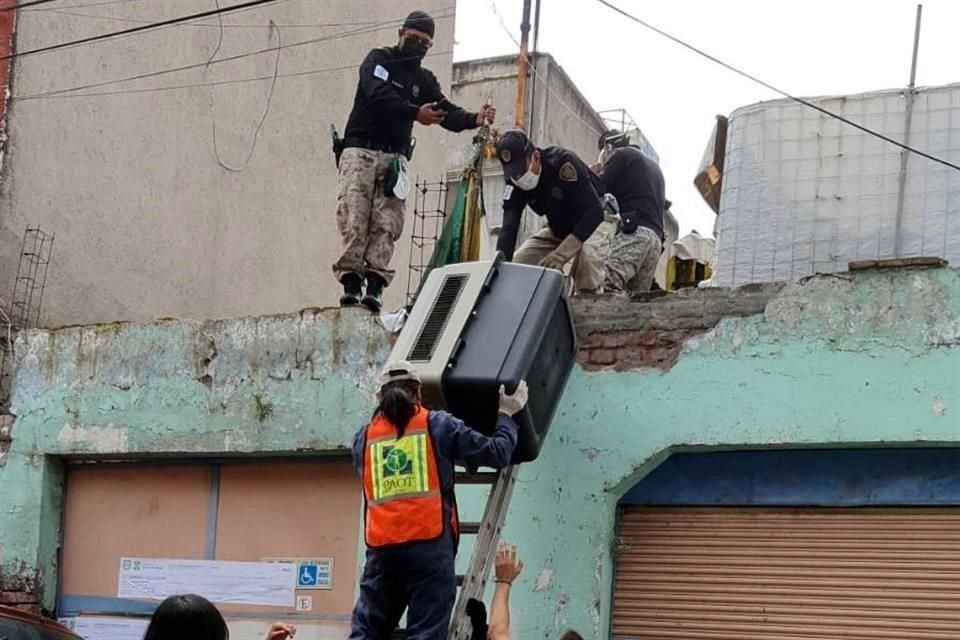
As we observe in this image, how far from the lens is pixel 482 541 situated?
5348 millimetres

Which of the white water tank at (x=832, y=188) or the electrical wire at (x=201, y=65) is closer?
the white water tank at (x=832, y=188)

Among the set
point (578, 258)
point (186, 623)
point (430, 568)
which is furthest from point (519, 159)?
point (186, 623)

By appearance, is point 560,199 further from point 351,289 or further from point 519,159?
point 351,289

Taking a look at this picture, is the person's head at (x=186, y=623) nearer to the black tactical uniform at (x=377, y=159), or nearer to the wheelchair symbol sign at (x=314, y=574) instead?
the wheelchair symbol sign at (x=314, y=574)

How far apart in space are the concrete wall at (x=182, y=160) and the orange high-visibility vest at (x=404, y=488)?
206 inches

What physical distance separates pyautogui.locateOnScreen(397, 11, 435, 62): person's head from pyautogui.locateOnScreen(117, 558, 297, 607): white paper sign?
9.61 feet

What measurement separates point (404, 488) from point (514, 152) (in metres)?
2.75

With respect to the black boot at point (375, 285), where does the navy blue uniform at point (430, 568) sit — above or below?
below

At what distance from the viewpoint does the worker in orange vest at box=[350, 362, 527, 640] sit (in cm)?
491

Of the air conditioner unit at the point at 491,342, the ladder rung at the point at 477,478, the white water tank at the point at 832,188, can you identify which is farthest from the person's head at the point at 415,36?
the ladder rung at the point at 477,478

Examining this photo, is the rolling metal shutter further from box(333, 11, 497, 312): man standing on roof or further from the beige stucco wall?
the beige stucco wall

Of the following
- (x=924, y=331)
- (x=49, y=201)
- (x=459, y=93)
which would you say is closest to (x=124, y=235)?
(x=49, y=201)

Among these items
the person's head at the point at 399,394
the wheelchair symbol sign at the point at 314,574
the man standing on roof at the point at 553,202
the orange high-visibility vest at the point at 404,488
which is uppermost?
the man standing on roof at the point at 553,202

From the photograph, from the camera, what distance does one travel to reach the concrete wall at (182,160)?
9719 millimetres
